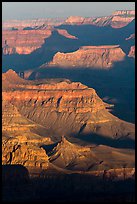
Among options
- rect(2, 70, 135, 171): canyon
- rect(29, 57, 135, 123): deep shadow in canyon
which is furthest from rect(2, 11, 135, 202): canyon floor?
rect(29, 57, 135, 123): deep shadow in canyon

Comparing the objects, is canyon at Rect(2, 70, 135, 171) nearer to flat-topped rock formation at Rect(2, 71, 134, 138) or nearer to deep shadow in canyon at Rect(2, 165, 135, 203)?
flat-topped rock formation at Rect(2, 71, 134, 138)

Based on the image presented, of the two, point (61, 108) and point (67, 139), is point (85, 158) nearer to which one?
point (67, 139)

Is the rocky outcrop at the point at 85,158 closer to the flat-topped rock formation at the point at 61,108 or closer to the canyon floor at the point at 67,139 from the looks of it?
the canyon floor at the point at 67,139

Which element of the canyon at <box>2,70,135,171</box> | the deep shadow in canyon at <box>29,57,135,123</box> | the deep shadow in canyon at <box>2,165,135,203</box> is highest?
the deep shadow in canyon at <box>2,165,135,203</box>

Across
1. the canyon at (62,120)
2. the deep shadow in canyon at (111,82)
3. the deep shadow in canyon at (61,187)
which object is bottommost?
the deep shadow in canyon at (111,82)

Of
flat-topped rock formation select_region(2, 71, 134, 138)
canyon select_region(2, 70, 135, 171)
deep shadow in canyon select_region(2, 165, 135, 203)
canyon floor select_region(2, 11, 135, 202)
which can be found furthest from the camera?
flat-topped rock formation select_region(2, 71, 134, 138)

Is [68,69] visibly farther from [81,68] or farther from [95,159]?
[95,159]

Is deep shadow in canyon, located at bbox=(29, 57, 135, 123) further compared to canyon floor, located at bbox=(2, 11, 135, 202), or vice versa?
deep shadow in canyon, located at bbox=(29, 57, 135, 123)

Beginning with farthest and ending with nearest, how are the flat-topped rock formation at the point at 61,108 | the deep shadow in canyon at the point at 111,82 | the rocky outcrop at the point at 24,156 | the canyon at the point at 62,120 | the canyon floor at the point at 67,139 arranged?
the deep shadow in canyon at the point at 111,82, the flat-topped rock formation at the point at 61,108, the canyon at the point at 62,120, the rocky outcrop at the point at 24,156, the canyon floor at the point at 67,139

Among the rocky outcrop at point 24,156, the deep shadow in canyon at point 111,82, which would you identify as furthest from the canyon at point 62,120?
the deep shadow in canyon at point 111,82

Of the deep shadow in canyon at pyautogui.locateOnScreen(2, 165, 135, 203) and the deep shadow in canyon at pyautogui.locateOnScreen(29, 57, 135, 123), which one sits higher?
the deep shadow in canyon at pyautogui.locateOnScreen(2, 165, 135, 203)

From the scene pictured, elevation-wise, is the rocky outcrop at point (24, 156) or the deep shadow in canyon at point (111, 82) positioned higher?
the rocky outcrop at point (24, 156)
